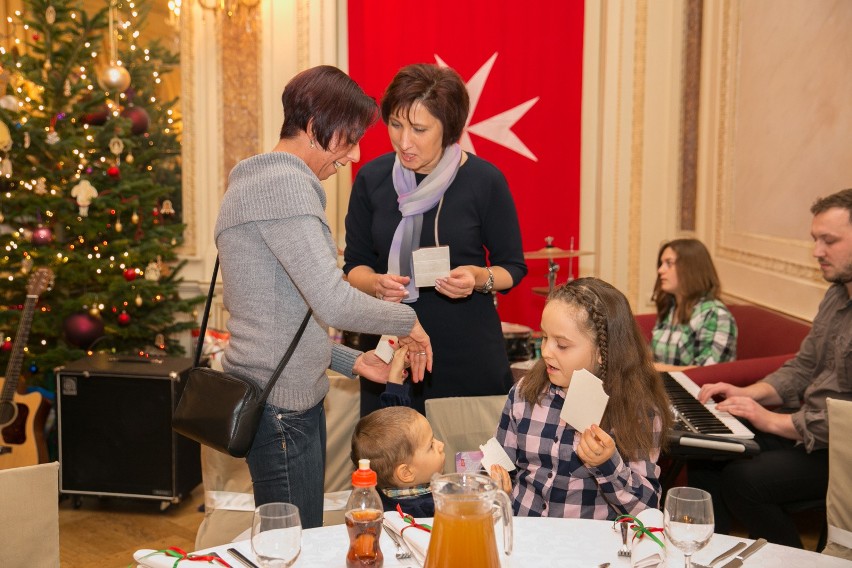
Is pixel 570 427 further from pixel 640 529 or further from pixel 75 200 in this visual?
pixel 75 200

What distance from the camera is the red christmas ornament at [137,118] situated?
521 centimetres

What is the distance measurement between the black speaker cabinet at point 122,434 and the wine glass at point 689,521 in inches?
127

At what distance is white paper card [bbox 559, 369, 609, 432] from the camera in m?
1.80

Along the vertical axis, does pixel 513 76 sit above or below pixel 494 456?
above

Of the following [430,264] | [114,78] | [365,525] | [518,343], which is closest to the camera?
[365,525]

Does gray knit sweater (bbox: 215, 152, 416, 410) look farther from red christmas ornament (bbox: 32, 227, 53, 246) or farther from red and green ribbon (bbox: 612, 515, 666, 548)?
red christmas ornament (bbox: 32, 227, 53, 246)

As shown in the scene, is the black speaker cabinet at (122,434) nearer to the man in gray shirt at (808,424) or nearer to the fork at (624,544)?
the man in gray shirt at (808,424)

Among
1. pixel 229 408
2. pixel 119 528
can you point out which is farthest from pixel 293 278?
pixel 119 528

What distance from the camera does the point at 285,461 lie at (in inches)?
78.8

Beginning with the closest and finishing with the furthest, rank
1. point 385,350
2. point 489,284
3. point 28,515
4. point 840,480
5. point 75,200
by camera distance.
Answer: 1. point 28,515
2. point 840,480
3. point 385,350
4. point 489,284
5. point 75,200

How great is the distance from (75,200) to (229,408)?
353 cm

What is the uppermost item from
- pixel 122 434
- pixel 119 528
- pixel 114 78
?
pixel 114 78

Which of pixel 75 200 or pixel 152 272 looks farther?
pixel 152 272

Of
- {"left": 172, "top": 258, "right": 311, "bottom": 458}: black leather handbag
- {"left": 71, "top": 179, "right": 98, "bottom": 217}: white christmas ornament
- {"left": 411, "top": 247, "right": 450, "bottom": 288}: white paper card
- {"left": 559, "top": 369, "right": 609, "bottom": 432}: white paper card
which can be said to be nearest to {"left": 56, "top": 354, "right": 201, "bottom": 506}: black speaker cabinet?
{"left": 71, "top": 179, "right": 98, "bottom": 217}: white christmas ornament
